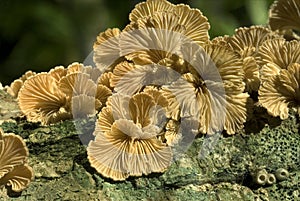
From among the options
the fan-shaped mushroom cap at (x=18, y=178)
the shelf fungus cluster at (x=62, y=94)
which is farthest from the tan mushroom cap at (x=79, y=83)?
the fan-shaped mushroom cap at (x=18, y=178)

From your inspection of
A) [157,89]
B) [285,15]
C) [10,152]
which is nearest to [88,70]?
[157,89]

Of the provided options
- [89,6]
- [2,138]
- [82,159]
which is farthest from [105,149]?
[89,6]

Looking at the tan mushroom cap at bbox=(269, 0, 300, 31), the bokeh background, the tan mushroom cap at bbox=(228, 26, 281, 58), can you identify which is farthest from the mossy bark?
the bokeh background

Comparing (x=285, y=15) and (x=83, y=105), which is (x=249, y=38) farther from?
(x=83, y=105)

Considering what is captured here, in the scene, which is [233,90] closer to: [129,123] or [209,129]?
[209,129]

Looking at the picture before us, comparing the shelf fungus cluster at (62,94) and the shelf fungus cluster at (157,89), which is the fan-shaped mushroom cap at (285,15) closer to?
the shelf fungus cluster at (157,89)

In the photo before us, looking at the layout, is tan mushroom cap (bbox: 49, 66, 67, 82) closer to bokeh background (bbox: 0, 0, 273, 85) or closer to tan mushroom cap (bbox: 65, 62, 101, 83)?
tan mushroom cap (bbox: 65, 62, 101, 83)
